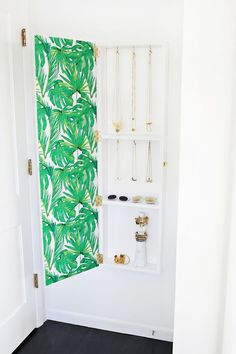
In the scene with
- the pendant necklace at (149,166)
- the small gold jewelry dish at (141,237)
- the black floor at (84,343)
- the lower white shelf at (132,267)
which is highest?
the pendant necklace at (149,166)

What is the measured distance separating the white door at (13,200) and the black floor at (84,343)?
0.12 metres

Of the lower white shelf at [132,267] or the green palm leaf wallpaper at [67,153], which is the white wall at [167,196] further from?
the green palm leaf wallpaper at [67,153]

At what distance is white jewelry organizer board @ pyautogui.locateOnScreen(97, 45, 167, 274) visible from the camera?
2.08 metres

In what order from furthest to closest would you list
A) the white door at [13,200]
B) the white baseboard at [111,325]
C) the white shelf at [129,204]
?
the white baseboard at [111,325], the white shelf at [129,204], the white door at [13,200]

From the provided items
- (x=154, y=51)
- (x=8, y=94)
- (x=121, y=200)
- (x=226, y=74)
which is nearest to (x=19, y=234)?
(x=121, y=200)

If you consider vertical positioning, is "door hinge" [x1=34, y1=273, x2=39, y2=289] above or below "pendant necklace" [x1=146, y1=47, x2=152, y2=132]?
below

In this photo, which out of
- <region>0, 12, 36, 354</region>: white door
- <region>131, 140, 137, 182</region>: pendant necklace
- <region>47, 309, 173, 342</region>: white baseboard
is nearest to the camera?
<region>0, 12, 36, 354</region>: white door

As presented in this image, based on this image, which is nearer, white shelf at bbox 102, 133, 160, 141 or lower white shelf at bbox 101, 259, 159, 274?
white shelf at bbox 102, 133, 160, 141

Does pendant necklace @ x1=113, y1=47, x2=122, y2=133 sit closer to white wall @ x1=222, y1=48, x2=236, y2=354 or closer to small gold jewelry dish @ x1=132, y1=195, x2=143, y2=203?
small gold jewelry dish @ x1=132, y1=195, x2=143, y2=203

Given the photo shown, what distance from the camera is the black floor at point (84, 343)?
7.23 ft

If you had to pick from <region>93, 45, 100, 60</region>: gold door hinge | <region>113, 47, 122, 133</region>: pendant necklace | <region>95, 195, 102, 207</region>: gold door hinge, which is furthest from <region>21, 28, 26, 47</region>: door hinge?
<region>95, 195, 102, 207</region>: gold door hinge

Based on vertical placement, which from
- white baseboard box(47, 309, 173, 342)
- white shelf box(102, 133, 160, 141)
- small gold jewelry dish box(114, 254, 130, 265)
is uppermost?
white shelf box(102, 133, 160, 141)

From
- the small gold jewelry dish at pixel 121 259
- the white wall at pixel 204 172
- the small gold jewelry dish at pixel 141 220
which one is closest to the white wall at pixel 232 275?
the white wall at pixel 204 172

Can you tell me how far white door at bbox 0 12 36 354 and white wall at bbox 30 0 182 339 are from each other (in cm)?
29
